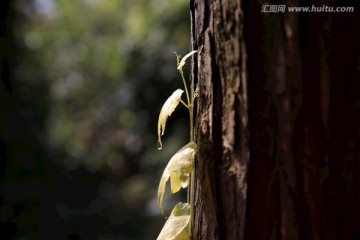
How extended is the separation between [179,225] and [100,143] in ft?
17.9

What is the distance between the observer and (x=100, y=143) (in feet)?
21.1

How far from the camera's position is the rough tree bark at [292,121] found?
2.68 feet

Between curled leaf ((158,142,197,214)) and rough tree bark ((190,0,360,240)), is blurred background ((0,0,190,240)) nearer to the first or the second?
curled leaf ((158,142,197,214))

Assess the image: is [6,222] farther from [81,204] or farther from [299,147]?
[299,147]

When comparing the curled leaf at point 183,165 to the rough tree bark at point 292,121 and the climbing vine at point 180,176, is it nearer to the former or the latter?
the climbing vine at point 180,176

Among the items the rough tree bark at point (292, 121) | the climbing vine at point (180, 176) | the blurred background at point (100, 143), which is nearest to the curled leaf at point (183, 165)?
the climbing vine at point (180, 176)

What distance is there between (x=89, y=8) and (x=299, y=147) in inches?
327

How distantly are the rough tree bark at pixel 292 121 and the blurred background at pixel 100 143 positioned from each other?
9.18ft

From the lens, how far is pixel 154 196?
4688 millimetres

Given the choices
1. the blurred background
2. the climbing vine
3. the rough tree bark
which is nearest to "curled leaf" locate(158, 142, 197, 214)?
the climbing vine

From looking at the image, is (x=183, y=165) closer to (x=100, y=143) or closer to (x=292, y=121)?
(x=292, y=121)

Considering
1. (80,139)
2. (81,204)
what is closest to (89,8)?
(80,139)

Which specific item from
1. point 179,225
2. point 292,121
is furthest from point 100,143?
point 292,121

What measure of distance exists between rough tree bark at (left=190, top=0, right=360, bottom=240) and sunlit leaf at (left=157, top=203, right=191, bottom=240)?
0.17 meters
